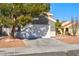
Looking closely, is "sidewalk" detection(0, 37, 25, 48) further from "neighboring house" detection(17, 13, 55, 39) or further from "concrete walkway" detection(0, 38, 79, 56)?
"neighboring house" detection(17, 13, 55, 39)

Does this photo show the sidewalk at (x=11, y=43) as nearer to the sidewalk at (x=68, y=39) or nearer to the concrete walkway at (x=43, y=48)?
the concrete walkway at (x=43, y=48)

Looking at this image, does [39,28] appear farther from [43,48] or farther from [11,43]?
[11,43]

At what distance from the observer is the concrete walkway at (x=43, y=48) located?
1099 centimetres

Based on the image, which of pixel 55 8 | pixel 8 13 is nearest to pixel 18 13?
pixel 8 13

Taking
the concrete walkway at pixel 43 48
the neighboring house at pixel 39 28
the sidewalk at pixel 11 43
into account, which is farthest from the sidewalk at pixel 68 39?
the sidewalk at pixel 11 43

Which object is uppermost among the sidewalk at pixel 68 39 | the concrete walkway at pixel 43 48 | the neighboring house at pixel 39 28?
the neighboring house at pixel 39 28

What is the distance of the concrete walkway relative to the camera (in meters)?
11.0

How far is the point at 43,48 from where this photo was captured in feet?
36.1

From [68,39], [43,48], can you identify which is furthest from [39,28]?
[68,39]

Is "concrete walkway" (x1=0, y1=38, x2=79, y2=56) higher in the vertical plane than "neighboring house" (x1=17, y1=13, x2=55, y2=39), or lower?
lower

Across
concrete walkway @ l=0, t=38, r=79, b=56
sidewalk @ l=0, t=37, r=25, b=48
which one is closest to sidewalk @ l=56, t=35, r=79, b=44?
concrete walkway @ l=0, t=38, r=79, b=56

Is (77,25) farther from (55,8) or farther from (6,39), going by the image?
(6,39)

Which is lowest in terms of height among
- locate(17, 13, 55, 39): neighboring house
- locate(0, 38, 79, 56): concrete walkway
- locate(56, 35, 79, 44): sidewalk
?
locate(0, 38, 79, 56): concrete walkway

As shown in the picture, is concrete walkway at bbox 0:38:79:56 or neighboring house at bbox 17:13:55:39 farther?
neighboring house at bbox 17:13:55:39
